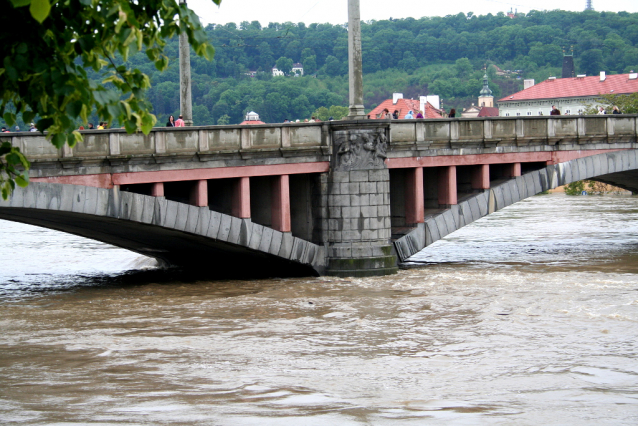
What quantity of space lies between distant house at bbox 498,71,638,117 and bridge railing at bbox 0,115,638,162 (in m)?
71.7

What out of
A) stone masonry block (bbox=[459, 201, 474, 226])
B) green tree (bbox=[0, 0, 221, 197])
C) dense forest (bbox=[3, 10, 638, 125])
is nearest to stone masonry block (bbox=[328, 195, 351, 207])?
stone masonry block (bbox=[459, 201, 474, 226])

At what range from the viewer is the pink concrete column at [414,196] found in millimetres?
26719

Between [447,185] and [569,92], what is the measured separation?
275ft

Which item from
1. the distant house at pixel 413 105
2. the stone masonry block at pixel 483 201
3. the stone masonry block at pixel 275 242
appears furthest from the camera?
the distant house at pixel 413 105

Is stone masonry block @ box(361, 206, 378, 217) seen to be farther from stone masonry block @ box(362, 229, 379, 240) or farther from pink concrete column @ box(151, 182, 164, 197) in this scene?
pink concrete column @ box(151, 182, 164, 197)

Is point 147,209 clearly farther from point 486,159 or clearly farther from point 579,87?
point 579,87

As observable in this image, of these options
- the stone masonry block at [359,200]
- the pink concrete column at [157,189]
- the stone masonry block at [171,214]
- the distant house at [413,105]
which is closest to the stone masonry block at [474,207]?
the stone masonry block at [359,200]

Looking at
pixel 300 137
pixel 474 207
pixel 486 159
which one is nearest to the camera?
pixel 300 137

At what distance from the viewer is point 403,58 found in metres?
127

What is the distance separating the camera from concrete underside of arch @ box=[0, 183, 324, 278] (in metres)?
20.6

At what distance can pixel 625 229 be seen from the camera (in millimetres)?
39688

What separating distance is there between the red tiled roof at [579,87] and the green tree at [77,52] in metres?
96.5

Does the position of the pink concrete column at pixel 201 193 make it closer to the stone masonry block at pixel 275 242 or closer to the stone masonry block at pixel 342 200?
the stone masonry block at pixel 275 242

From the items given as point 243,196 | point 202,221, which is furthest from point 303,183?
point 202,221
